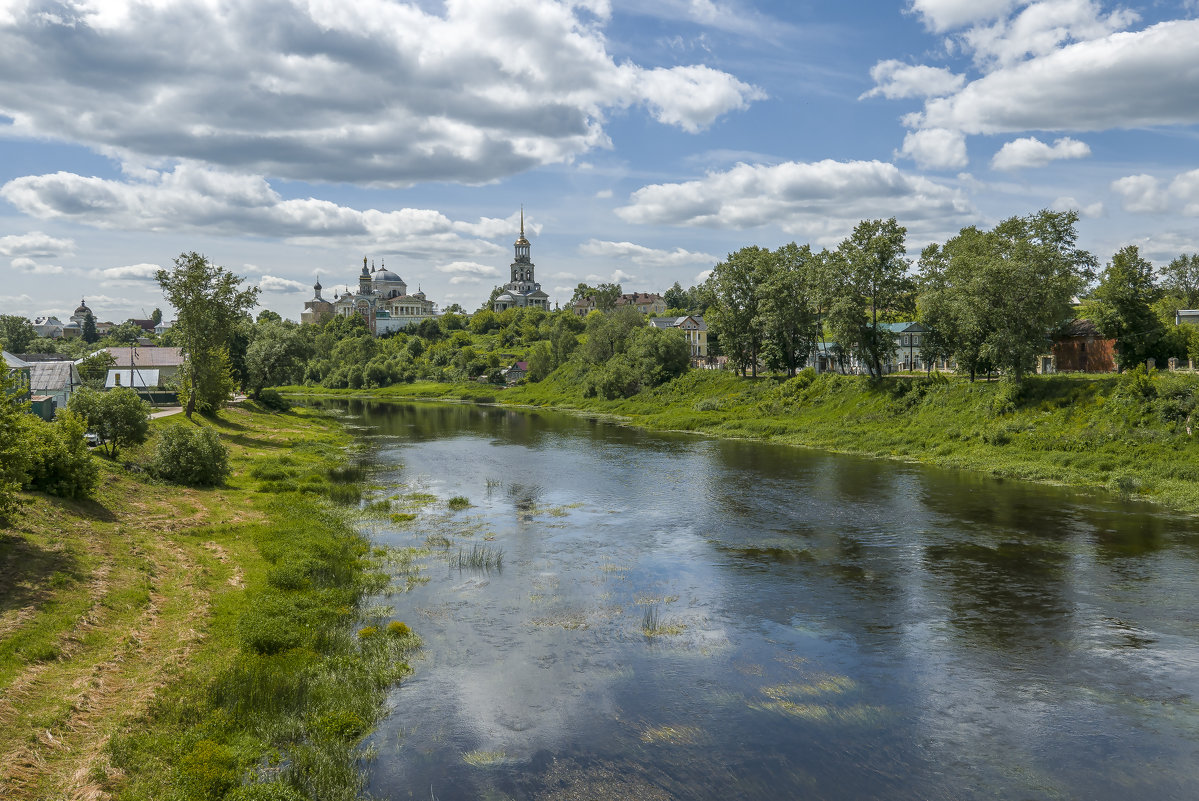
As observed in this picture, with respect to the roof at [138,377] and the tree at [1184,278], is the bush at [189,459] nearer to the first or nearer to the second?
the roof at [138,377]

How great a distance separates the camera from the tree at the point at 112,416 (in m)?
40.9

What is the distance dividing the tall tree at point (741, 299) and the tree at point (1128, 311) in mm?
36932

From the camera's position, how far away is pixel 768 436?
7231 cm

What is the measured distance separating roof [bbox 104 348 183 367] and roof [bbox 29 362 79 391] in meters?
38.0

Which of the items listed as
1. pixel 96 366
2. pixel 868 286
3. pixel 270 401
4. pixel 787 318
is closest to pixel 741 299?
pixel 787 318

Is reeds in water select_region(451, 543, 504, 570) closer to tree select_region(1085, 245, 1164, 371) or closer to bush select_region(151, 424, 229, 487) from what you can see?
bush select_region(151, 424, 229, 487)

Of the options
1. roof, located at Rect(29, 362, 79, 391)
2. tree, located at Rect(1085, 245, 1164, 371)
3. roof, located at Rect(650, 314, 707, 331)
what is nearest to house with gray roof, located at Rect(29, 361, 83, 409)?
roof, located at Rect(29, 362, 79, 391)

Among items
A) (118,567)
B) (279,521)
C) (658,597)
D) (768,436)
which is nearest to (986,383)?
(768,436)

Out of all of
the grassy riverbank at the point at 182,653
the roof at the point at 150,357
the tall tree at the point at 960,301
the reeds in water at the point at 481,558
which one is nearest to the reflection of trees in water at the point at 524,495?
the reeds in water at the point at 481,558

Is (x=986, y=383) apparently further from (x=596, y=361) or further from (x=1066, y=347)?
(x=596, y=361)

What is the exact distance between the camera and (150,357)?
107 metres

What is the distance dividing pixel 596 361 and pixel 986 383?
70.0 metres

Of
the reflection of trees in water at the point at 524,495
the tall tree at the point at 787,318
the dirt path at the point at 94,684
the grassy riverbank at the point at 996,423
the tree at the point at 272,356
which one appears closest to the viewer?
the dirt path at the point at 94,684

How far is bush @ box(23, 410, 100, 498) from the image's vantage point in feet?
96.0
